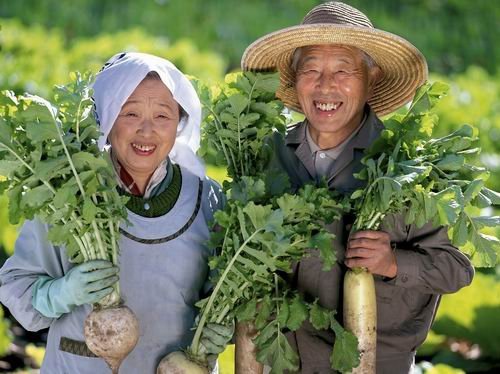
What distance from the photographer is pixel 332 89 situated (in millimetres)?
3525

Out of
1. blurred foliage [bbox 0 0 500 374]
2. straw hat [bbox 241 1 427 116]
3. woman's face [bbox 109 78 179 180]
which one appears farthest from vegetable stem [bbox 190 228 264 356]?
blurred foliage [bbox 0 0 500 374]

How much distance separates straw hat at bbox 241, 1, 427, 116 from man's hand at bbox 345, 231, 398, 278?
628mm

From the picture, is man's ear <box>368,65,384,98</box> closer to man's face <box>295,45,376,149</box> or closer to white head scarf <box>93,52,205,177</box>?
man's face <box>295,45,376,149</box>

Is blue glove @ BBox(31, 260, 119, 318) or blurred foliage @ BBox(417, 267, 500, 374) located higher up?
blue glove @ BBox(31, 260, 119, 318)

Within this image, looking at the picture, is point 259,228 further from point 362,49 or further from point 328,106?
point 362,49

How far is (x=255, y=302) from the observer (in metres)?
3.47

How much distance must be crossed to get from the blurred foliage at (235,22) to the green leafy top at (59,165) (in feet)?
32.0

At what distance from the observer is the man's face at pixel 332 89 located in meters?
3.54

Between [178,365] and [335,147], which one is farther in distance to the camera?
[335,147]

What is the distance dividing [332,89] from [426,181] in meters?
0.43

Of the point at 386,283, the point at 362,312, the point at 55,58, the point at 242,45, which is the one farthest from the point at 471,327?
the point at 242,45

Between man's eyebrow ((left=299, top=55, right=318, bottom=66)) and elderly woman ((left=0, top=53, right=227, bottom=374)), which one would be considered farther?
man's eyebrow ((left=299, top=55, right=318, bottom=66))

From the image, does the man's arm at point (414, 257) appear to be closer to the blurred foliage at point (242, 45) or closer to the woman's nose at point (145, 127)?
the woman's nose at point (145, 127)

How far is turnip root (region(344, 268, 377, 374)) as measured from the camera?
343 centimetres
